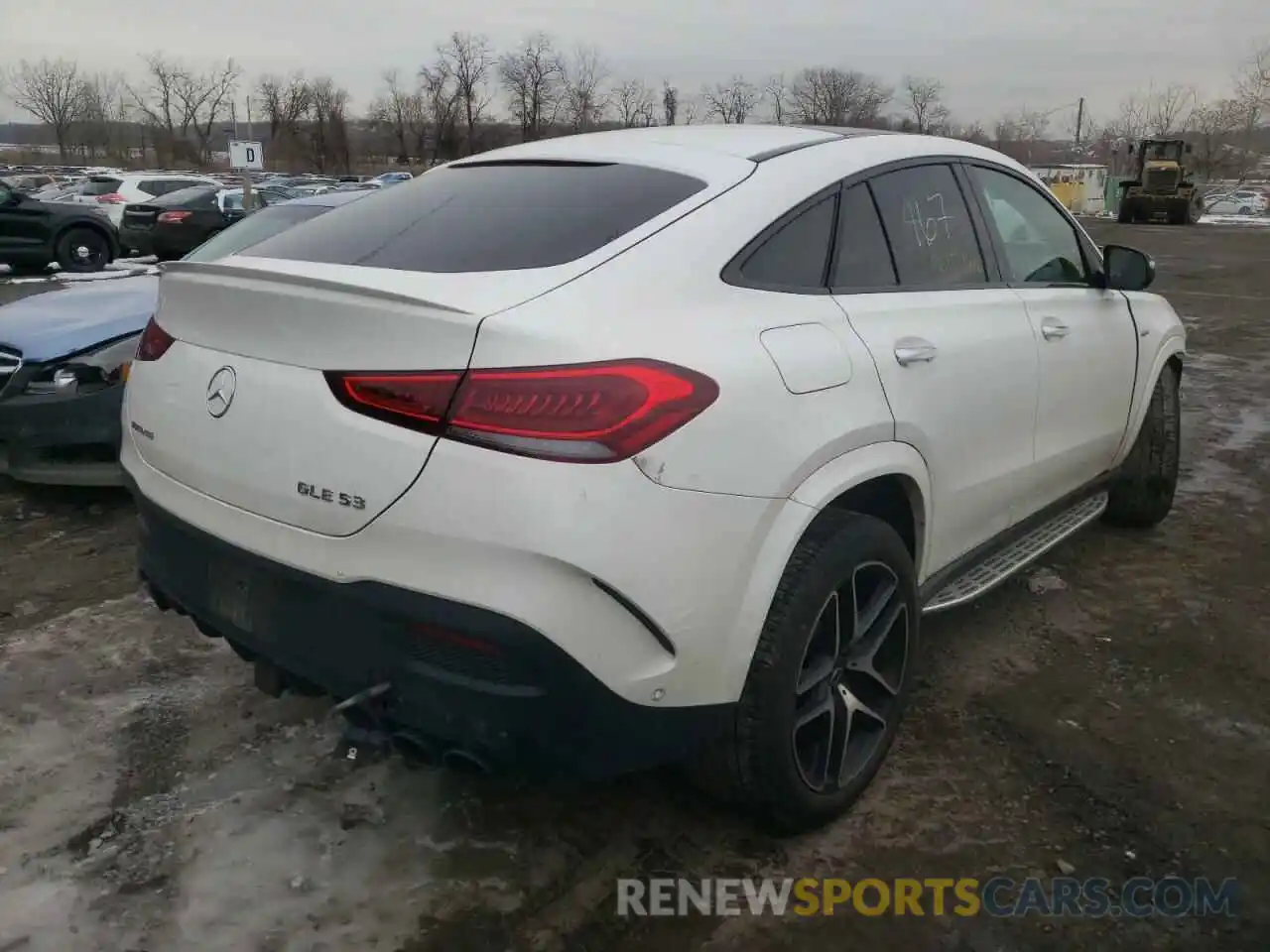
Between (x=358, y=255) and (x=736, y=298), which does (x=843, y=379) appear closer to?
(x=736, y=298)

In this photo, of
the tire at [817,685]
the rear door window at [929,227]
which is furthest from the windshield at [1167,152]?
the tire at [817,685]

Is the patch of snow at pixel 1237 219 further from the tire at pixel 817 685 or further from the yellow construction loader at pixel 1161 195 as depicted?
the tire at pixel 817 685

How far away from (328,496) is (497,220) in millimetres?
806

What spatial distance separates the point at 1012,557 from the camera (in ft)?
11.4

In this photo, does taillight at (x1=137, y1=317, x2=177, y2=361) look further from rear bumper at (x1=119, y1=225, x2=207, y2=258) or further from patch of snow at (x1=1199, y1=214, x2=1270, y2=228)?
patch of snow at (x1=1199, y1=214, x2=1270, y2=228)

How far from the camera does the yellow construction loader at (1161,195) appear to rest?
32.4 m

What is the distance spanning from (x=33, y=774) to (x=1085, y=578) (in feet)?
12.2

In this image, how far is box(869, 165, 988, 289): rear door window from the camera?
9.38ft

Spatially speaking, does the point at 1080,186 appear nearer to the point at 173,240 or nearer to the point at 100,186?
the point at 100,186

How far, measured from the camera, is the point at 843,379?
2355 millimetres

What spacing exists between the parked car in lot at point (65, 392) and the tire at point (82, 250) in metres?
11.5

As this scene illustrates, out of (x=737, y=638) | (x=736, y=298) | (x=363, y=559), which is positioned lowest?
(x=737, y=638)

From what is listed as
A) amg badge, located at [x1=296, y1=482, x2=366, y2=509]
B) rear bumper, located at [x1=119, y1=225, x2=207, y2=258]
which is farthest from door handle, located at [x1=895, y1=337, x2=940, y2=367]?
rear bumper, located at [x1=119, y1=225, x2=207, y2=258]

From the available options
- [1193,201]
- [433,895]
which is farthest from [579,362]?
[1193,201]
